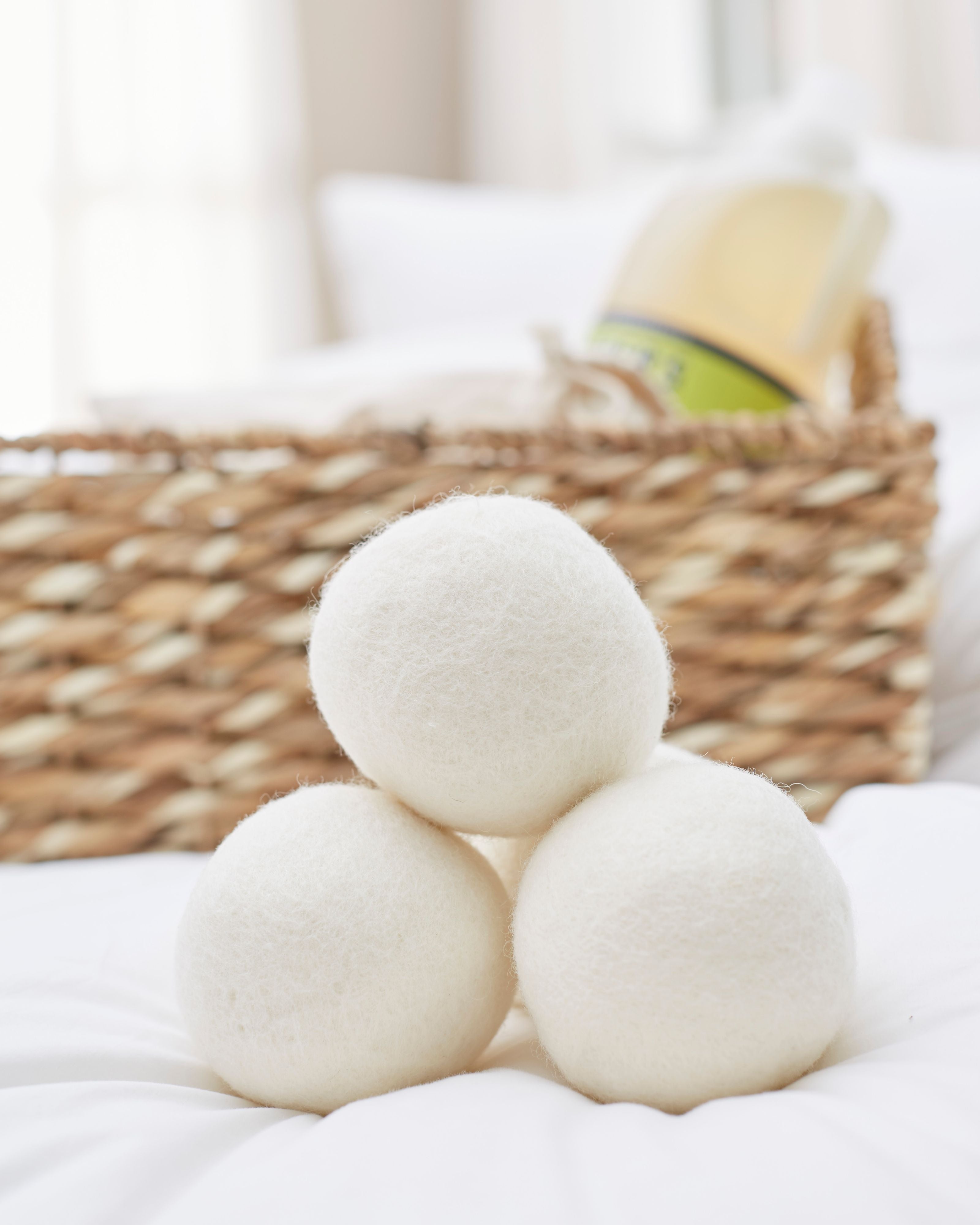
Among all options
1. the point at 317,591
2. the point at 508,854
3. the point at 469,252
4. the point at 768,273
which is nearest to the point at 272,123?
the point at 469,252

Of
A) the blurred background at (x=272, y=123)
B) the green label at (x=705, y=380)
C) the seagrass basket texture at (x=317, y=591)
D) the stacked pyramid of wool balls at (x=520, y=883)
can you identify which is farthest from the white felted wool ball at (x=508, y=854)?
the blurred background at (x=272, y=123)

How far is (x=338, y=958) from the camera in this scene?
0.23 metres

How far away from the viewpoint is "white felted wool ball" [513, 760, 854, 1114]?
216 millimetres

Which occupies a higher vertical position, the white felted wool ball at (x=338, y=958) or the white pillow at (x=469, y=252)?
the white pillow at (x=469, y=252)

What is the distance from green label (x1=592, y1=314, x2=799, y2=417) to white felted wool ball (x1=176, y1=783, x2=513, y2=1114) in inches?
16.4

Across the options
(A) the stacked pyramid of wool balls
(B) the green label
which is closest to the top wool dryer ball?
(A) the stacked pyramid of wool balls

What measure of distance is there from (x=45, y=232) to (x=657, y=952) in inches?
68.9

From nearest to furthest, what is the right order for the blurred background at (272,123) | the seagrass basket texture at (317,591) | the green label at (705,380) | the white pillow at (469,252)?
1. the seagrass basket texture at (317,591)
2. the green label at (705,380)
3. the white pillow at (469,252)
4. the blurred background at (272,123)

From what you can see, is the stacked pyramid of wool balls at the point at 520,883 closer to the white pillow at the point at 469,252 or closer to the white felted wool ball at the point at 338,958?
the white felted wool ball at the point at 338,958

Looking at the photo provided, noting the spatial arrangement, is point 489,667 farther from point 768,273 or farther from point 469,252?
point 469,252

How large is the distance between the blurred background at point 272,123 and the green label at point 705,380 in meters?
0.94

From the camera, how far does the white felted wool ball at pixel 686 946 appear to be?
22 centimetres

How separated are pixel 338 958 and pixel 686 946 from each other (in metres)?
0.07

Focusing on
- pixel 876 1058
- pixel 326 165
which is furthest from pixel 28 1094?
pixel 326 165
